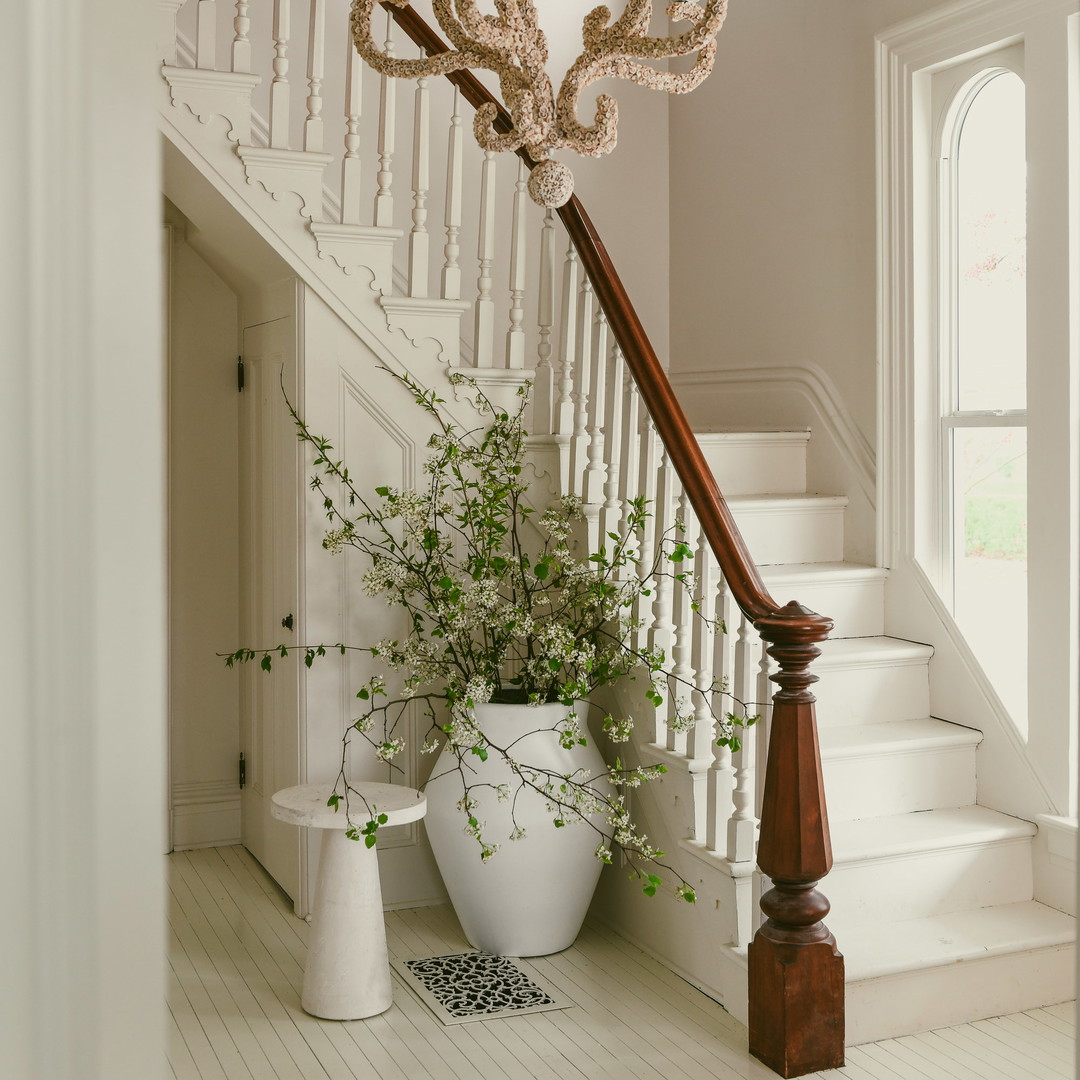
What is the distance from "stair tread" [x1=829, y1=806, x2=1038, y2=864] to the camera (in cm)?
331

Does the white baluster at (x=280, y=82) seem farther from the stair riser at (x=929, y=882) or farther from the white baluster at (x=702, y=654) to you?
the stair riser at (x=929, y=882)

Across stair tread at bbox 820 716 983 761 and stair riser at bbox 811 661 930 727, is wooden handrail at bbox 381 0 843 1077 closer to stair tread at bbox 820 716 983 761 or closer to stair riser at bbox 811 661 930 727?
stair tread at bbox 820 716 983 761

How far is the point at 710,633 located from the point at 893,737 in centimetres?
68

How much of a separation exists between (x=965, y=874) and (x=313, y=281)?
2.62 meters

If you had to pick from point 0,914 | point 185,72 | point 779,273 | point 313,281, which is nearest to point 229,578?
point 313,281

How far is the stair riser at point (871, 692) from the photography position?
12.5 feet

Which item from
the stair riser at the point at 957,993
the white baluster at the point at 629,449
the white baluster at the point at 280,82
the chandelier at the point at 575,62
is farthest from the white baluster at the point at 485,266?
the stair riser at the point at 957,993

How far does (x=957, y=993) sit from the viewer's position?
3.13 m

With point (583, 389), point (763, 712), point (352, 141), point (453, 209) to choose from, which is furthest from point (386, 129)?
point (763, 712)

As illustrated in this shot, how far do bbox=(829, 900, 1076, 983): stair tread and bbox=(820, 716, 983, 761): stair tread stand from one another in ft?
1.57

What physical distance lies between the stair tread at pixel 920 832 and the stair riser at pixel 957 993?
1.08 ft

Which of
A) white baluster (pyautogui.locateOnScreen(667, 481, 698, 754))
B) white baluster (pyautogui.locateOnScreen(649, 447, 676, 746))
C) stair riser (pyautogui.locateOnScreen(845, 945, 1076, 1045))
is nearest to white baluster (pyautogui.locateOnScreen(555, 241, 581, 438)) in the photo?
white baluster (pyautogui.locateOnScreen(649, 447, 676, 746))

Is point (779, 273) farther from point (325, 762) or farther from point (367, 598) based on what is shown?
point (325, 762)

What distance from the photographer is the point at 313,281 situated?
12.8ft
